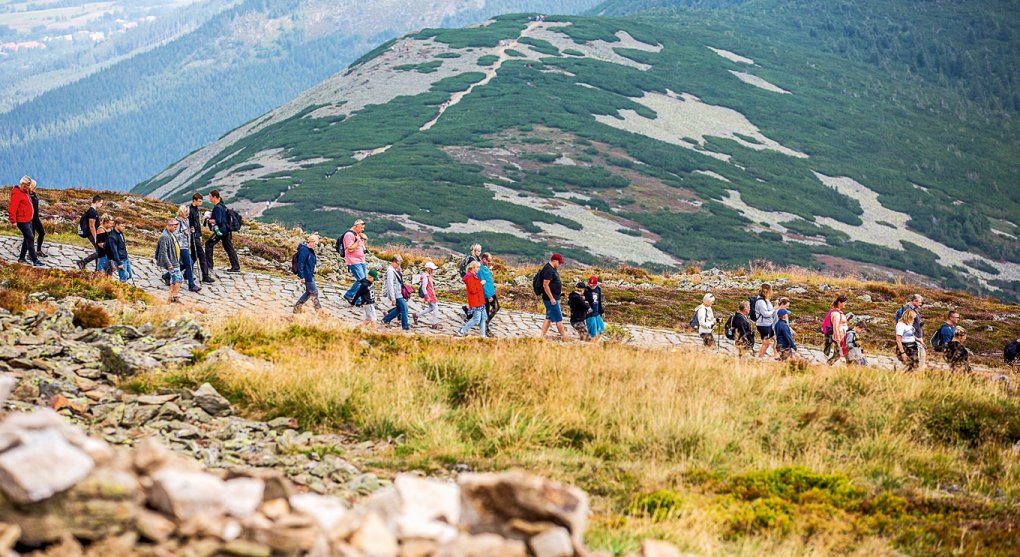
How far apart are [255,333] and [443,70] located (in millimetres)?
118033

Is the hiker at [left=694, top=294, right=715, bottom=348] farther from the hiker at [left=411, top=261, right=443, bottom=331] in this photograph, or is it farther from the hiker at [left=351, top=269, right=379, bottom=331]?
the hiker at [left=351, top=269, right=379, bottom=331]

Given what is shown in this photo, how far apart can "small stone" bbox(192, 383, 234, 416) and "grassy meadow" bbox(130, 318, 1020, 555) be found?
382 millimetres

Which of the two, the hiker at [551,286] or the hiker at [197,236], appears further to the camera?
the hiker at [197,236]

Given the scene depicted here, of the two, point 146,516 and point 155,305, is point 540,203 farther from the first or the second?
point 146,516

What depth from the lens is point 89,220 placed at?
23.8 m

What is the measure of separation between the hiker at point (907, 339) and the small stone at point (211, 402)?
15189 mm

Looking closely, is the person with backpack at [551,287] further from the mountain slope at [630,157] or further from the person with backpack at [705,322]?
the mountain slope at [630,157]

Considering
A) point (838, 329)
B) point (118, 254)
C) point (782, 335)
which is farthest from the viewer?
point (118, 254)

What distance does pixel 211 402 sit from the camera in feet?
36.7

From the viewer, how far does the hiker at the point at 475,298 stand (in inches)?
852

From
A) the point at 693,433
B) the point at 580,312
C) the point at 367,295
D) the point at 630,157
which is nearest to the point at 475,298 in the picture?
the point at 367,295

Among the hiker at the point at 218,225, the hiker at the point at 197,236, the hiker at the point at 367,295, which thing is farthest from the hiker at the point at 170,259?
the hiker at the point at 367,295

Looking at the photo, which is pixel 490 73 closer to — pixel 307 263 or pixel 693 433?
pixel 307 263

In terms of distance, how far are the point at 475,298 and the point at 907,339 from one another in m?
10.1
